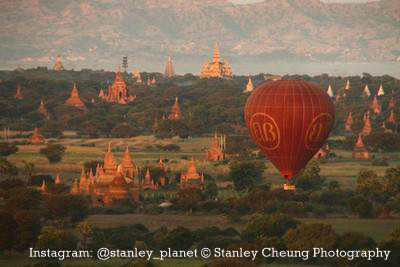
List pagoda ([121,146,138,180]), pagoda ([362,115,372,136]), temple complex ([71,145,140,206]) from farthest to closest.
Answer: pagoda ([362,115,372,136]), pagoda ([121,146,138,180]), temple complex ([71,145,140,206])

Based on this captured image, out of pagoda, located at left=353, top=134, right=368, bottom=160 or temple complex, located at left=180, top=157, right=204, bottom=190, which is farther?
pagoda, located at left=353, top=134, right=368, bottom=160

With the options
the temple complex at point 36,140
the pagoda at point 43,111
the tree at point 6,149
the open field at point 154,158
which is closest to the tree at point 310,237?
the open field at point 154,158

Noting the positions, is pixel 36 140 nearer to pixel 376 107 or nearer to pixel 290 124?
pixel 290 124

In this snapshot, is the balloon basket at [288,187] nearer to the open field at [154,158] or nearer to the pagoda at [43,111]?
the open field at [154,158]

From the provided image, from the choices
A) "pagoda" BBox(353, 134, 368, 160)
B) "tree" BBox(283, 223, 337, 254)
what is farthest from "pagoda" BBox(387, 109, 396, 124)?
"tree" BBox(283, 223, 337, 254)

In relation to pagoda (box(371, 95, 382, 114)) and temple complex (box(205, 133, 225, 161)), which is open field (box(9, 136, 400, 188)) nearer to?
temple complex (box(205, 133, 225, 161))
